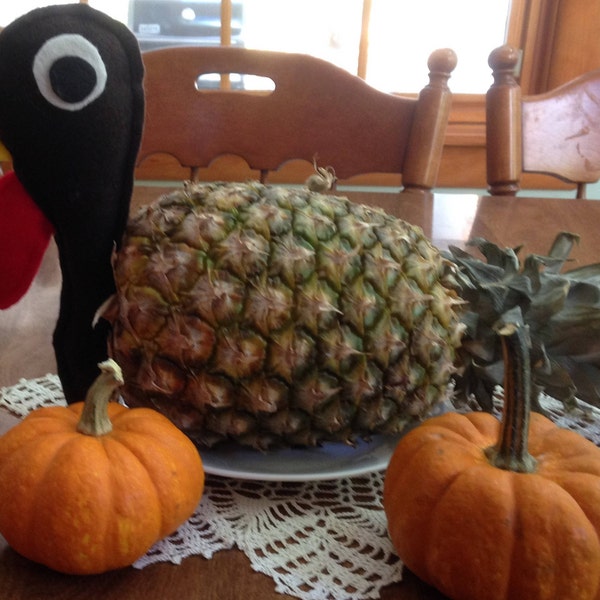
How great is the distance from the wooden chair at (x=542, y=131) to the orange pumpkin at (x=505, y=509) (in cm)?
92

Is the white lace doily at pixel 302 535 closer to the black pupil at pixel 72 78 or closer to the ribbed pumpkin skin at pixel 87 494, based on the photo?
the ribbed pumpkin skin at pixel 87 494

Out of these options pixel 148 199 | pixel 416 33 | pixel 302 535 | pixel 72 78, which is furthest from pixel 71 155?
pixel 416 33

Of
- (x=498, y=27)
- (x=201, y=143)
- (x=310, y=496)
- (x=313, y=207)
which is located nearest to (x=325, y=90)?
(x=201, y=143)

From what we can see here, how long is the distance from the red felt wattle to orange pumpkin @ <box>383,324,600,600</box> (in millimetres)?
250

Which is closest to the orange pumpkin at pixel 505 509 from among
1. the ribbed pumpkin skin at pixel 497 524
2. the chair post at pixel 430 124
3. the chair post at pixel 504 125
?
the ribbed pumpkin skin at pixel 497 524

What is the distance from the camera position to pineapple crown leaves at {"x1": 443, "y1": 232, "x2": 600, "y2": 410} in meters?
0.48

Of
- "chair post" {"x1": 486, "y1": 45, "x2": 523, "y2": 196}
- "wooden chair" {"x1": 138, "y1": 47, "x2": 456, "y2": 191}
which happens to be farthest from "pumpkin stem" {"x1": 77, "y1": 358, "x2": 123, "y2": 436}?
"chair post" {"x1": 486, "y1": 45, "x2": 523, "y2": 196}

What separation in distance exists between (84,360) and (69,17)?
0.69ft

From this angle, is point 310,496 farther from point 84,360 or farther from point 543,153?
point 543,153

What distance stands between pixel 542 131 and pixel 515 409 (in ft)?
3.34

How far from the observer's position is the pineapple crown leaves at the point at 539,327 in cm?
48

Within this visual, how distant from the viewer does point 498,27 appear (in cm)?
192

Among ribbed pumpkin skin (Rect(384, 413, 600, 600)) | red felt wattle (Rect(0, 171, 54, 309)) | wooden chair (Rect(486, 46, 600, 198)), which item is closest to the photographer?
ribbed pumpkin skin (Rect(384, 413, 600, 600))

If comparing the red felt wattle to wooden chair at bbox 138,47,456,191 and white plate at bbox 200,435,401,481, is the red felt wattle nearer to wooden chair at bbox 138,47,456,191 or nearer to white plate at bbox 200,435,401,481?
white plate at bbox 200,435,401,481
